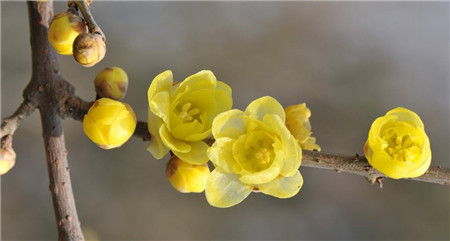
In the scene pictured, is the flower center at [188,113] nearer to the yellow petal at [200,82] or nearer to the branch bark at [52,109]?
the yellow petal at [200,82]

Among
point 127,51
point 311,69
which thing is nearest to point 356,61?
point 311,69

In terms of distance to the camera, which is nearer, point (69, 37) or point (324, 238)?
point (69, 37)

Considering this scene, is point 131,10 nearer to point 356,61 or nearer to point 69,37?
point 356,61

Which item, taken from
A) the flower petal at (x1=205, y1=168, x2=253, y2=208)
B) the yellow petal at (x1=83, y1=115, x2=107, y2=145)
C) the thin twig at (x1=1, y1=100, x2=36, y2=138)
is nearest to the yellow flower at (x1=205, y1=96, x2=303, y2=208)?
the flower petal at (x1=205, y1=168, x2=253, y2=208)

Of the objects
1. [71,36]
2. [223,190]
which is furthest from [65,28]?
[223,190]

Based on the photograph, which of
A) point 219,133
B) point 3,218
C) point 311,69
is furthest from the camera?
point 311,69

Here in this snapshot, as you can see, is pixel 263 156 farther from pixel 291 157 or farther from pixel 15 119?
pixel 15 119

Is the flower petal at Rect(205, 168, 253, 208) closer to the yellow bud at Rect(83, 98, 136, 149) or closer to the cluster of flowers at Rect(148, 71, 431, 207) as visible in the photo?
the cluster of flowers at Rect(148, 71, 431, 207)
